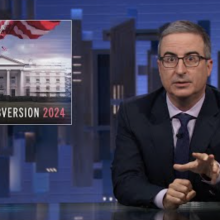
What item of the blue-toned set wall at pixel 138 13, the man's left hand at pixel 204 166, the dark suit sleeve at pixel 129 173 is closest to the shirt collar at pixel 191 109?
the dark suit sleeve at pixel 129 173

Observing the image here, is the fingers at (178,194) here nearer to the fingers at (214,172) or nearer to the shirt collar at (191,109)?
the fingers at (214,172)

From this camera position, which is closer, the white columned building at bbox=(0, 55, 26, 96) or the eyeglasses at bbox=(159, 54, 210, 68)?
the eyeglasses at bbox=(159, 54, 210, 68)

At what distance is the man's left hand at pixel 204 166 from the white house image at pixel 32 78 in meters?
2.19

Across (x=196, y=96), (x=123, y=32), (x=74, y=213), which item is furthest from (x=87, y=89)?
(x=74, y=213)

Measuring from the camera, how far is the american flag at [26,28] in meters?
3.44

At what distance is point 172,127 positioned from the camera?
1.65 meters

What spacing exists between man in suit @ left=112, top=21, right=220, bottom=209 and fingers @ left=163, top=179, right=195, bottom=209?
0.08m

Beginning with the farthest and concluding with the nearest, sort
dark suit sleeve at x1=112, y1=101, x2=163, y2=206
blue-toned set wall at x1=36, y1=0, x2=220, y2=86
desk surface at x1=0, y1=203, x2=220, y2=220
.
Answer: blue-toned set wall at x1=36, y1=0, x2=220, y2=86, dark suit sleeve at x1=112, y1=101, x2=163, y2=206, desk surface at x1=0, y1=203, x2=220, y2=220

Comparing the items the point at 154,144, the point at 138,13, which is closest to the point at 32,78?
the point at 138,13

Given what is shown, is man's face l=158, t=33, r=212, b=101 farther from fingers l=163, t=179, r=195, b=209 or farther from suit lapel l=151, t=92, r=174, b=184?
fingers l=163, t=179, r=195, b=209

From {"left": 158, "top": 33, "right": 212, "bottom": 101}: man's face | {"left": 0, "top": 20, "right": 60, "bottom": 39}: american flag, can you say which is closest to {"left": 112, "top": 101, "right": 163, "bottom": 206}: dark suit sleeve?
{"left": 158, "top": 33, "right": 212, "bottom": 101}: man's face

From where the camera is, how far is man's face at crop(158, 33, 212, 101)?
1.50m

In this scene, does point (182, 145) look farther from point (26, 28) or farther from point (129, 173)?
point (26, 28)

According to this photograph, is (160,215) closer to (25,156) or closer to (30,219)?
(30,219)
